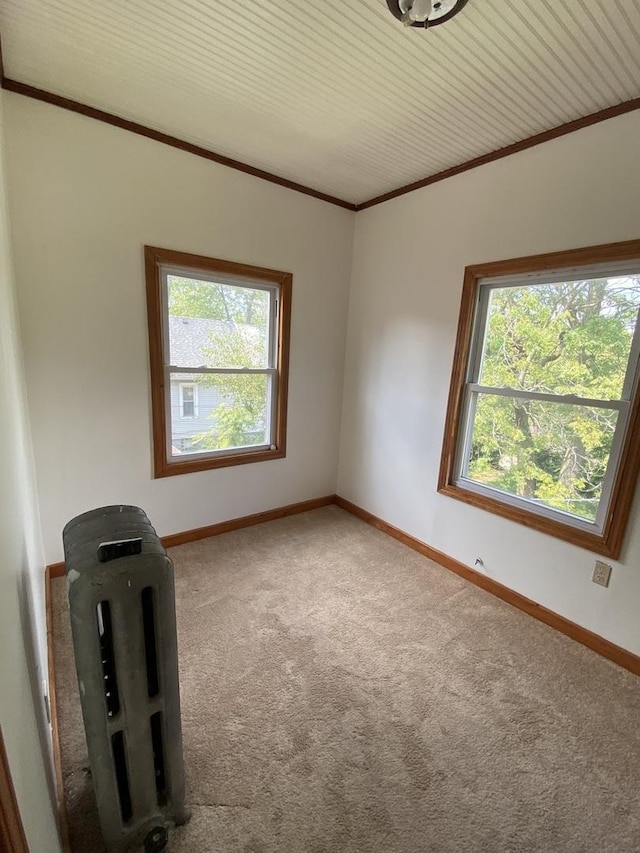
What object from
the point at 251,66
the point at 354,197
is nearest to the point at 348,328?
the point at 354,197

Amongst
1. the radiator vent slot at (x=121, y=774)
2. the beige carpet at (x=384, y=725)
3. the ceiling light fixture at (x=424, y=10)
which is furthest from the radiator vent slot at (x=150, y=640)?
the ceiling light fixture at (x=424, y=10)

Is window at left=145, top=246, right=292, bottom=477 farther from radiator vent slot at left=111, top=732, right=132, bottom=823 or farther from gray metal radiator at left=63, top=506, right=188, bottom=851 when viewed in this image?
radiator vent slot at left=111, top=732, right=132, bottom=823

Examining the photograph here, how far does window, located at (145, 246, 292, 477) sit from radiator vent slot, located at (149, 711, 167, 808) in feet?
5.61

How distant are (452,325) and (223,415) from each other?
69.1 inches

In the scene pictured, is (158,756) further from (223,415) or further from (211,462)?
(223,415)

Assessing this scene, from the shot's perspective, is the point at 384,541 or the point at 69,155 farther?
the point at 384,541

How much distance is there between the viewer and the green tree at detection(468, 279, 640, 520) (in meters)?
1.92

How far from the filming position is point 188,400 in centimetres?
267

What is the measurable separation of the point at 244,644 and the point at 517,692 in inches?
50.9

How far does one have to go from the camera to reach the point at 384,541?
3000 mm

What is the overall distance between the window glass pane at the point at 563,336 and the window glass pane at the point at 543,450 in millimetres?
120

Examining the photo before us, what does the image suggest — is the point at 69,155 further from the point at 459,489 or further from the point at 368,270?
the point at 459,489

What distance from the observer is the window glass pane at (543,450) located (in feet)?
6.58

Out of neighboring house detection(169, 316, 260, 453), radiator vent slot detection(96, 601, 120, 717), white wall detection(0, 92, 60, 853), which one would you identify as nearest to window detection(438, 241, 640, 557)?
neighboring house detection(169, 316, 260, 453)
